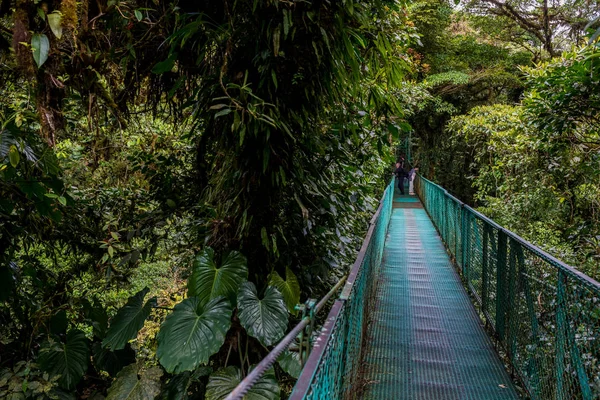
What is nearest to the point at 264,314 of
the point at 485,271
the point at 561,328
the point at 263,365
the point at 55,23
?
the point at 263,365

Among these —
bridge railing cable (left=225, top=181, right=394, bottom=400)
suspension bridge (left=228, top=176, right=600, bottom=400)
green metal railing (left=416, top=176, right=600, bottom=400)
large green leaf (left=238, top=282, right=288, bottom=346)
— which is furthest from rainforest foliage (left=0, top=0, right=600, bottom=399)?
green metal railing (left=416, top=176, right=600, bottom=400)

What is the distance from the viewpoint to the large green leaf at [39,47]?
74.4 inches

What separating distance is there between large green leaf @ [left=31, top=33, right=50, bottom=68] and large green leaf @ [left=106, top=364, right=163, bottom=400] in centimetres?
184

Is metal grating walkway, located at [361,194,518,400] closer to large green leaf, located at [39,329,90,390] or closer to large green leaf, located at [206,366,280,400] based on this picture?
large green leaf, located at [206,366,280,400]

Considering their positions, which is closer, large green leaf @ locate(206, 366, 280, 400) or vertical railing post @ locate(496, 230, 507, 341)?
large green leaf @ locate(206, 366, 280, 400)

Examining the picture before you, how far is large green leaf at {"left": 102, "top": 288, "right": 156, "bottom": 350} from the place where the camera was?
255 cm

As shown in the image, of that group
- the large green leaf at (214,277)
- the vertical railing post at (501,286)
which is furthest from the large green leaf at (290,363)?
the vertical railing post at (501,286)

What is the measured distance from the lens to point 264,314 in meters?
2.21

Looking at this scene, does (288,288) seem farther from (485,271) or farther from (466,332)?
(485,271)

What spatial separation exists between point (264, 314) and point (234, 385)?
41cm

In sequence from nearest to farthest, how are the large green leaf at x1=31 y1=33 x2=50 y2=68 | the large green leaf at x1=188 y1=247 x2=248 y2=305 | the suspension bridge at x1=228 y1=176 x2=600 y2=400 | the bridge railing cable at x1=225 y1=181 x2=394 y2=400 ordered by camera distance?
the bridge railing cable at x1=225 y1=181 x2=394 y2=400, the suspension bridge at x1=228 y1=176 x2=600 y2=400, the large green leaf at x1=31 y1=33 x2=50 y2=68, the large green leaf at x1=188 y1=247 x2=248 y2=305

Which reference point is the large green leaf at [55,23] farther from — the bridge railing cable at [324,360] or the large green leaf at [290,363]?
the large green leaf at [290,363]

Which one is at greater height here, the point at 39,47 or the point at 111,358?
the point at 39,47

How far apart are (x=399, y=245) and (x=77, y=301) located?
562 cm
